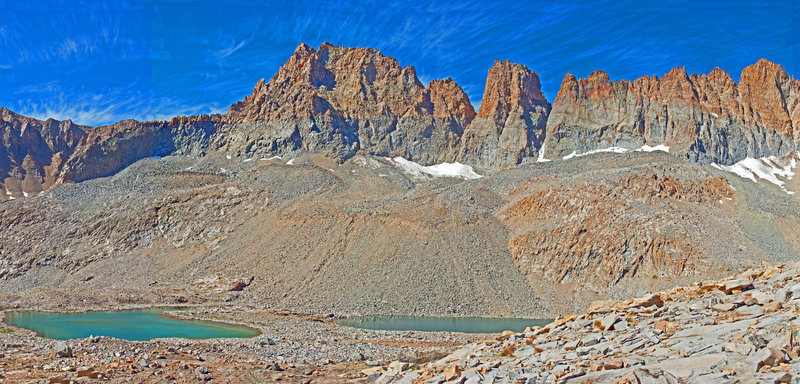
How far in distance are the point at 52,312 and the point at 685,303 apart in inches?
2567

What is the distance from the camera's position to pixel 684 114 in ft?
525

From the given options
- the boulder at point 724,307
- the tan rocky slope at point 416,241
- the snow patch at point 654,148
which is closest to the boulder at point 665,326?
the boulder at point 724,307

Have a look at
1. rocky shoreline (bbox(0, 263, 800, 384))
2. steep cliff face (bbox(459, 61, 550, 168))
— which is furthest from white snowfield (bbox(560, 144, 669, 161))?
rocky shoreline (bbox(0, 263, 800, 384))

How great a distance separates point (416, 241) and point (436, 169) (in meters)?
90.0

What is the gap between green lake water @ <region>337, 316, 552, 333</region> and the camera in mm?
59500

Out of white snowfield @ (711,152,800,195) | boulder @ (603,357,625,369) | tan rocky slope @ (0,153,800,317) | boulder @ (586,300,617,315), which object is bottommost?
boulder @ (603,357,625,369)

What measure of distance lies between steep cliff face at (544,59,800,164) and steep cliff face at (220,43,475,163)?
3333 centimetres

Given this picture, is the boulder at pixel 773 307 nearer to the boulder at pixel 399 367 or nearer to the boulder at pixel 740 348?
the boulder at pixel 740 348

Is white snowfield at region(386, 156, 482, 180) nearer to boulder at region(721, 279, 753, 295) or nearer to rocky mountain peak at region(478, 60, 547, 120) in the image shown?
rocky mountain peak at region(478, 60, 547, 120)

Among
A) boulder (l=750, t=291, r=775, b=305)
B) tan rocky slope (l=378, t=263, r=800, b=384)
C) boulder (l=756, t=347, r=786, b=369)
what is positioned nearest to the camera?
boulder (l=756, t=347, r=786, b=369)

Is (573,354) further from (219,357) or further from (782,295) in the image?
(219,357)

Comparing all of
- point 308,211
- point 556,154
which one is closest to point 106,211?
point 308,211

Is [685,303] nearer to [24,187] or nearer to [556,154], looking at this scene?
[556,154]

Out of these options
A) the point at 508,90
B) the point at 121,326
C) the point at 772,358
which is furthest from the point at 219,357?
the point at 508,90
